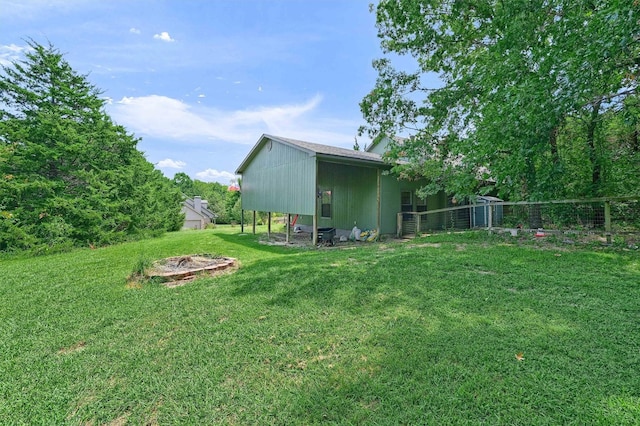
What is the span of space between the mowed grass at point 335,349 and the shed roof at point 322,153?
16.8 ft

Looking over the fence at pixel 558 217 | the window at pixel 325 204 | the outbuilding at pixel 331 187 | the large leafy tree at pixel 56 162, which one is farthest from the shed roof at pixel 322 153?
the large leafy tree at pixel 56 162

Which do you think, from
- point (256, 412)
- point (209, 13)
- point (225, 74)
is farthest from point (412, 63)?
point (256, 412)

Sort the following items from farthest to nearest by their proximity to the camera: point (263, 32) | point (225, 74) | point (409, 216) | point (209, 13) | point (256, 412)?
point (225, 74), point (409, 216), point (263, 32), point (209, 13), point (256, 412)

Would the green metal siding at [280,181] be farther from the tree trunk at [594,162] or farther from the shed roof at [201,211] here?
the shed roof at [201,211]

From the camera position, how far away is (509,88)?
4.96 m

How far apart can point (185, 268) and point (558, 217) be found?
9.73m

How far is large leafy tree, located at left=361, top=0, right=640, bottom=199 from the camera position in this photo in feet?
13.7

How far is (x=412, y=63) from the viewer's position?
944 cm

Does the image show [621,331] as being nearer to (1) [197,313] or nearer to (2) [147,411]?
(2) [147,411]

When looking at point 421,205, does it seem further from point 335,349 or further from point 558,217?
point 335,349

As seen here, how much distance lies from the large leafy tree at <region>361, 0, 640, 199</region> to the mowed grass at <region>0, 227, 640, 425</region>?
2.40 m

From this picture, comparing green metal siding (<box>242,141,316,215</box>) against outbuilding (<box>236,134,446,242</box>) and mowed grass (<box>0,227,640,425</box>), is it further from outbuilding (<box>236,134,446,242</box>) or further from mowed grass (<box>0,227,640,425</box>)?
mowed grass (<box>0,227,640,425</box>)

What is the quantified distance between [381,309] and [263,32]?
10.3 metres

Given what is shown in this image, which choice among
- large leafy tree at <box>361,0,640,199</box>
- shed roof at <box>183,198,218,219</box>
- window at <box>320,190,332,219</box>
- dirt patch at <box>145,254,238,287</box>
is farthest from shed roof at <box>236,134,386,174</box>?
shed roof at <box>183,198,218,219</box>
